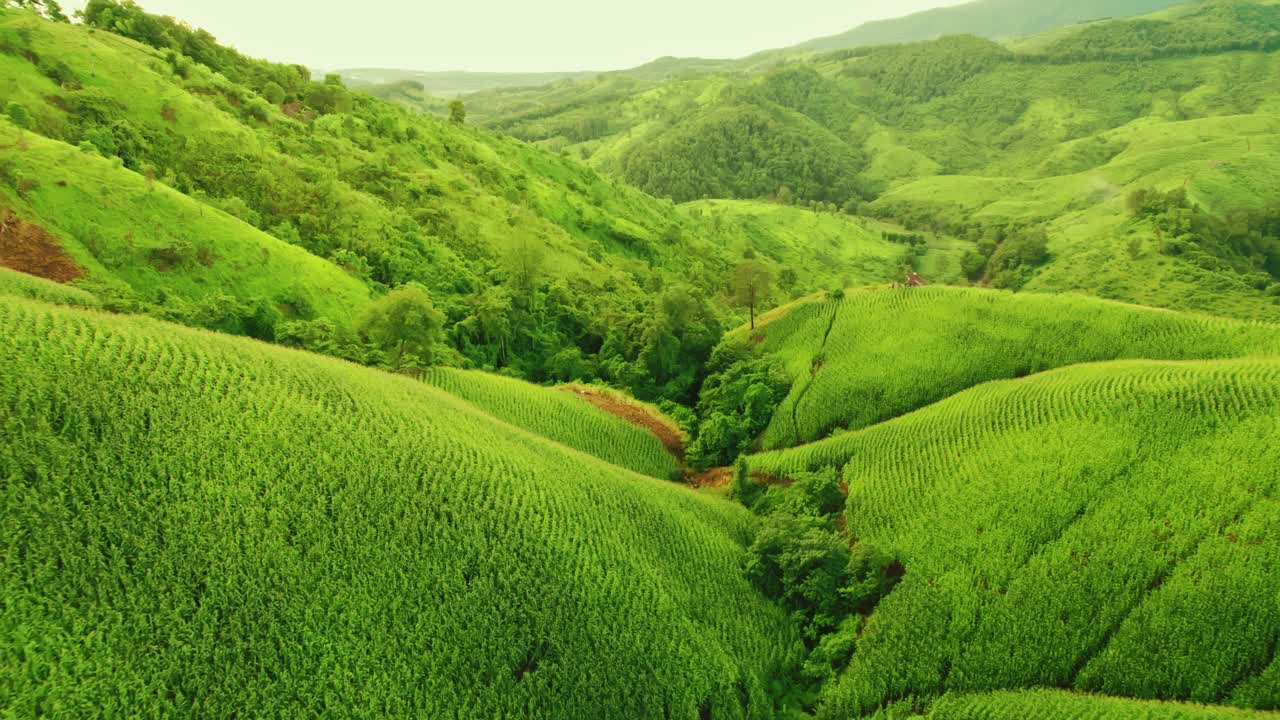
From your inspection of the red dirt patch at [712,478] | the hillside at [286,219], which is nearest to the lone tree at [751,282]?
the hillside at [286,219]

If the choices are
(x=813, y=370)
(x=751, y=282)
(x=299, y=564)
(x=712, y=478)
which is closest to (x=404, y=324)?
(x=299, y=564)

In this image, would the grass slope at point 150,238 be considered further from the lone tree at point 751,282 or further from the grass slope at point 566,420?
the lone tree at point 751,282

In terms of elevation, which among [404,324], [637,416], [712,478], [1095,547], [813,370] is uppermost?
[404,324]

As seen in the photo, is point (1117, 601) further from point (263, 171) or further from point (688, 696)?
point (263, 171)

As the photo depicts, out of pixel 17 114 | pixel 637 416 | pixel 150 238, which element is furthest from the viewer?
pixel 17 114

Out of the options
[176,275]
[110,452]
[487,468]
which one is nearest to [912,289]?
[487,468]

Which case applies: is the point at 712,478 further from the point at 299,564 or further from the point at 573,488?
the point at 299,564

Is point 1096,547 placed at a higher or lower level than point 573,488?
lower

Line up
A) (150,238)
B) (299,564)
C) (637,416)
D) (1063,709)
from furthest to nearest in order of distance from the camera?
(637,416) → (150,238) → (1063,709) → (299,564)
